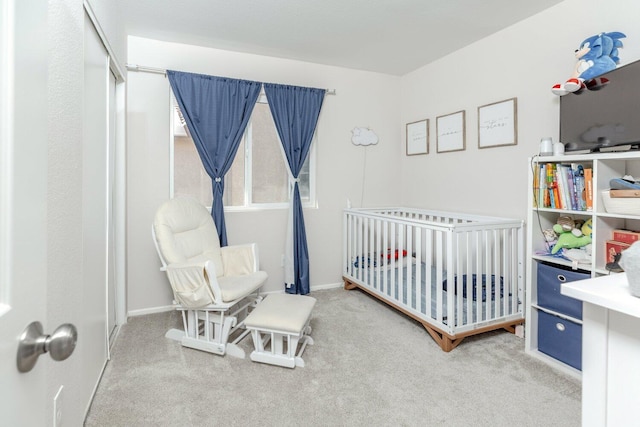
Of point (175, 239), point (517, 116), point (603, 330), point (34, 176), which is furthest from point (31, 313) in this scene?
point (517, 116)

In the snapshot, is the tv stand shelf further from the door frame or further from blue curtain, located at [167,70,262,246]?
the door frame

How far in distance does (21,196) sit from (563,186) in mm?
2475

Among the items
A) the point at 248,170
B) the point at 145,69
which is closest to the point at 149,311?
the point at 248,170

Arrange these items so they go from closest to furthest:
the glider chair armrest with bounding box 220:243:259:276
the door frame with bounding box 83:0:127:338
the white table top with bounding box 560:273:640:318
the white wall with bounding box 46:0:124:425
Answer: the white table top with bounding box 560:273:640:318 < the white wall with bounding box 46:0:124:425 < the door frame with bounding box 83:0:127:338 < the glider chair armrest with bounding box 220:243:259:276

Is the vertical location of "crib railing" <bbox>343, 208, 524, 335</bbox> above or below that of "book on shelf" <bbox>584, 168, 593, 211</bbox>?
below

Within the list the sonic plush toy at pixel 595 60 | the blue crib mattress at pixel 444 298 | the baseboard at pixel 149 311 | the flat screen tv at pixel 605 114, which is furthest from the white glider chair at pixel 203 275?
the sonic plush toy at pixel 595 60

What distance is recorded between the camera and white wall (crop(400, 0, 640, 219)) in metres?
2.26

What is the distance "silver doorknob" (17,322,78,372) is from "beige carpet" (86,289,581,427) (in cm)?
132

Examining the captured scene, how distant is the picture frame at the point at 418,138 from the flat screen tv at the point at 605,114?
1475 millimetres

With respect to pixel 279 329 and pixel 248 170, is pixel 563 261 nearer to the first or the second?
pixel 279 329

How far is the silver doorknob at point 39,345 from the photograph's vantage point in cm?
50

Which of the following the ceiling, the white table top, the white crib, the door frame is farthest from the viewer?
the door frame

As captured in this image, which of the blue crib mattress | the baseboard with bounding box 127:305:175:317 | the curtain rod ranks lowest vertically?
the baseboard with bounding box 127:305:175:317

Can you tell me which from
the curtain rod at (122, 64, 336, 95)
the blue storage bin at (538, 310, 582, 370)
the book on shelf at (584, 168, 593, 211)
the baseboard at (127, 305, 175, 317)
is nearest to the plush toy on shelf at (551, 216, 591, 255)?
the book on shelf at (584, 168, 593, 211)
